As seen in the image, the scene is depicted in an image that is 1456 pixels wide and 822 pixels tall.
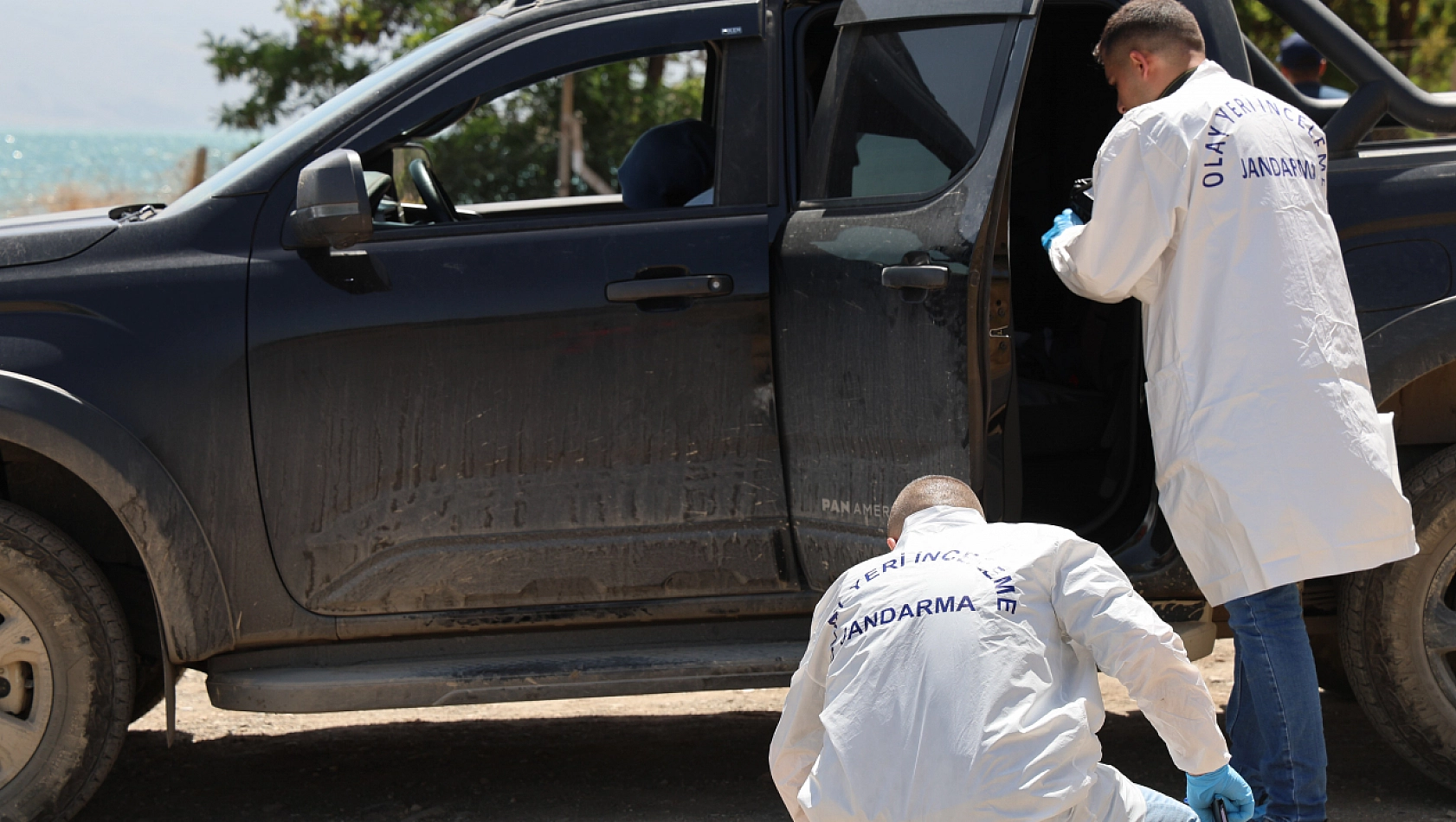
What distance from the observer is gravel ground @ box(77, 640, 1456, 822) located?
3.65m

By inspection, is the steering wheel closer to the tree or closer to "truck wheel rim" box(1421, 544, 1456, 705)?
"truck wheel rim" box(1421, 544, 1456, 705)

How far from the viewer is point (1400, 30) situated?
1053 centimetres

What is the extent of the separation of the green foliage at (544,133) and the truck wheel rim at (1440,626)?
1017cm

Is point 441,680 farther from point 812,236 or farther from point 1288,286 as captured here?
point 1288,286

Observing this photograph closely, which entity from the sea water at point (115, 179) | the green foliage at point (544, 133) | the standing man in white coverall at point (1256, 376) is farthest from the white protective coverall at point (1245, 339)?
the sea water at point (115, 179)

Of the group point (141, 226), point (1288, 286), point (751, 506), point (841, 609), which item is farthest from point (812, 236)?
point (141, 226)

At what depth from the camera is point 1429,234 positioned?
320 cm

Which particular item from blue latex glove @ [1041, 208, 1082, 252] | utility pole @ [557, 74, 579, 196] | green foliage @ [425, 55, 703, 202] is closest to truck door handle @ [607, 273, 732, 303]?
blue latex glove @ [1041, 208, 1082, 252]

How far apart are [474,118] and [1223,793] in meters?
11.1

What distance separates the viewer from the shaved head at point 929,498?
235cm

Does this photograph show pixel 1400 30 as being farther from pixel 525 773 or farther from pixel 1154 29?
pixel 525 773

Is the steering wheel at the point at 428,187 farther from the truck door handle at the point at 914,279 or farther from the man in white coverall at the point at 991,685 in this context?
the man in white coverall at the point at 991,685

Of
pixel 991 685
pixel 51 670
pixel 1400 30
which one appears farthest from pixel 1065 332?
pixel 1400 30

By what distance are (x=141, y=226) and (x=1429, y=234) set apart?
2.97 meters
